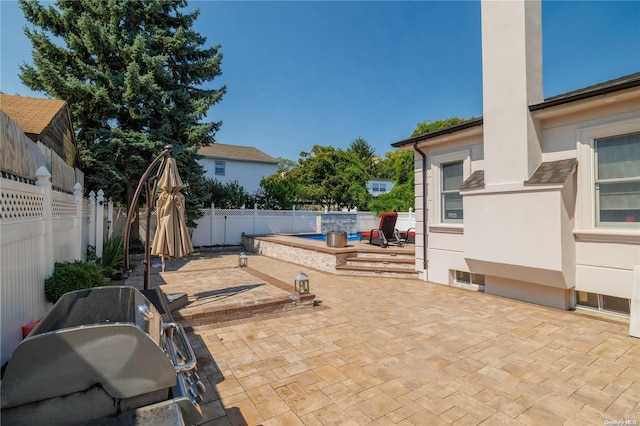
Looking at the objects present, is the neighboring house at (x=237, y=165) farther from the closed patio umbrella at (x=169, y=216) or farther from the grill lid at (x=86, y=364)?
the grill lid at (x=86, y=364)

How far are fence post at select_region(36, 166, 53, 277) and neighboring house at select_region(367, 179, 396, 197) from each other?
34.9m

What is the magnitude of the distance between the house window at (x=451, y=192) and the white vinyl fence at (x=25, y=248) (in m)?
8.00

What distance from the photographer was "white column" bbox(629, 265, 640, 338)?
175 inches

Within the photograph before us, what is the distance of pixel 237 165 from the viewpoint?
1049 inches

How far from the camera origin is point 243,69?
48.5 feet

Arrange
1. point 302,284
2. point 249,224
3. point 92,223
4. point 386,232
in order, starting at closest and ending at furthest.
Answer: point 302,284 → point 92,223 → point 386,232 → point 249,224

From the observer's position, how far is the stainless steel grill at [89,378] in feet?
5.12

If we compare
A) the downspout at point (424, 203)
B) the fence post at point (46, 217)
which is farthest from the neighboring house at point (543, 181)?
the fence post at point (46, 217)

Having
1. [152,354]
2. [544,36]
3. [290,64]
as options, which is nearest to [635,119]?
[544,36]

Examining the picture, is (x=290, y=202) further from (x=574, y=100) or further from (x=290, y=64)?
(x=574, y=100)

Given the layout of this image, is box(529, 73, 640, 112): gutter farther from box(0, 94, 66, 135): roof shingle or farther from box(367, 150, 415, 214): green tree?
box(367, 150, 415, 214): green tree

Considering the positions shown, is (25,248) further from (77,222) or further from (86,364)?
(77,222)

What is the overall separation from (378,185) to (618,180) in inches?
1338

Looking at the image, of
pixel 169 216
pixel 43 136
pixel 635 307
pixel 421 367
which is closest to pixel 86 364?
pixel 421 367
